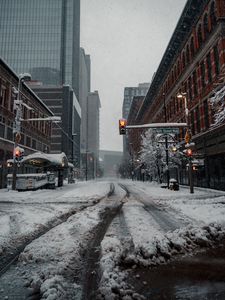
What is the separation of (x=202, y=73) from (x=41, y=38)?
136345 millimetres

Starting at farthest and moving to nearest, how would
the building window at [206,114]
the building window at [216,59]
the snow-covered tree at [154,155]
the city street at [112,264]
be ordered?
the snow-covered tree at [154,155] < the building window at [206,114] < the building window at [216,59] < the city street at [112,264]

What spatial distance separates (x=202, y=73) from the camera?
2506 cm

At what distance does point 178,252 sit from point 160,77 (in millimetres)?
43058

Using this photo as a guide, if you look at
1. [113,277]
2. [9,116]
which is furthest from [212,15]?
[9,116]

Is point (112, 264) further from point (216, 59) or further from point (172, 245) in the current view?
point (216, 59)

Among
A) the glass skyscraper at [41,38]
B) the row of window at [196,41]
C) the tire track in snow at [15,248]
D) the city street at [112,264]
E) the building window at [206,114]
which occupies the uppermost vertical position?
the glass skyscraper at [41,38]

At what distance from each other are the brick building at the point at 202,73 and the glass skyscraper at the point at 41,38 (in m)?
114

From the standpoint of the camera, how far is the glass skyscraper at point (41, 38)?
131000 mm

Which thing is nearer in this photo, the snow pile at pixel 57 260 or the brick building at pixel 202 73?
the snow pile at pixel 57 260

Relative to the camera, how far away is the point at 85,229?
20.7ft

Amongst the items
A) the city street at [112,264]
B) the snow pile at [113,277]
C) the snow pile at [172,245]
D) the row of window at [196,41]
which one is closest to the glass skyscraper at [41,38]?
the row of window at [196,41]

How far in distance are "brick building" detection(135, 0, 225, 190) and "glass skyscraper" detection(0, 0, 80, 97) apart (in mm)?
114401

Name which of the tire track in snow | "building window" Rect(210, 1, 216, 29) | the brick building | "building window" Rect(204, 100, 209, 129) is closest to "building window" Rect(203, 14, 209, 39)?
the brick building

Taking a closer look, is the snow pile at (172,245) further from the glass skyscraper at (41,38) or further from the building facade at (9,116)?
the glass skyscraper at (41,38)
